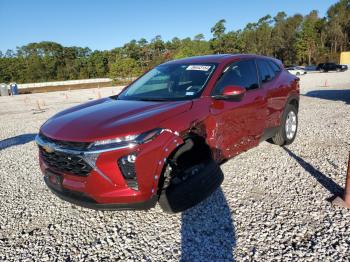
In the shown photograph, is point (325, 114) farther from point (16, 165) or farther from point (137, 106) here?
point (16, 165)

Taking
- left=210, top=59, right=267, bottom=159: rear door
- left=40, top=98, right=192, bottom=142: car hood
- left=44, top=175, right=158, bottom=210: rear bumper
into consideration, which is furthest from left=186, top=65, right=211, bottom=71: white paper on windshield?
left=44, top=175, right=158, bottom=210: rear bumper

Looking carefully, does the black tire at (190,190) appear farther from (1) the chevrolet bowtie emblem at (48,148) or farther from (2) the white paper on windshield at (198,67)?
(2) the white paper on windshield at (198,67)

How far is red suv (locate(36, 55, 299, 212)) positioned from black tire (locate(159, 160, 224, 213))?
0.01 meters

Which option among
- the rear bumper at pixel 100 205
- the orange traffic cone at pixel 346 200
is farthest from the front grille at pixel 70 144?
the orange traffic cone at pixel 346 200

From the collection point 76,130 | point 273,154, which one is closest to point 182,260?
point 76,130

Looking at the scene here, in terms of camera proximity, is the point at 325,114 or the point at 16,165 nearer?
the point at 16,165

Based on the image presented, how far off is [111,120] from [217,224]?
5.05ft

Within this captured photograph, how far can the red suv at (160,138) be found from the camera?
2.73 metres

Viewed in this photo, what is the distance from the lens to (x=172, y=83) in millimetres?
4125

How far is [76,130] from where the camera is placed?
292 centimetres

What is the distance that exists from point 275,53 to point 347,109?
77157 millimetres

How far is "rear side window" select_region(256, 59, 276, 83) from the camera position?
4.85m

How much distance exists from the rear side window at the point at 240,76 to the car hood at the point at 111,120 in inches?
30.1

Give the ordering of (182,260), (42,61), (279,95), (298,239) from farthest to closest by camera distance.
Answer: (42,61) < (279,95) < (298,239) < (182,260)
